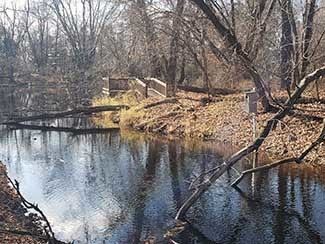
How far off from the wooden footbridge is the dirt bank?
71 centimetres

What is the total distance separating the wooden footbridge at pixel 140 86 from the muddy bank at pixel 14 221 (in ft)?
48.2

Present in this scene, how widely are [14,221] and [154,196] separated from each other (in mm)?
3767

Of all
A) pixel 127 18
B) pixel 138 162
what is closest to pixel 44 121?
pixel 127 18

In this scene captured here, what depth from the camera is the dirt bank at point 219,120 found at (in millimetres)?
17125

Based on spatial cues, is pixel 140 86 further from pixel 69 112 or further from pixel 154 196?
pixel 154 196

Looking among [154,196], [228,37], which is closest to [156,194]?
[154,196]

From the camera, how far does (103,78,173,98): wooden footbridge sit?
2707 centimetres

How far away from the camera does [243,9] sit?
77.1ft

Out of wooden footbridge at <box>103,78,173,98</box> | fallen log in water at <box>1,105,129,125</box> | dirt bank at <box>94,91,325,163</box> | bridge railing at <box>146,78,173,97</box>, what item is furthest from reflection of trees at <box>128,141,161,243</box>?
fallen log in water at <box>1,105,129,125</box>

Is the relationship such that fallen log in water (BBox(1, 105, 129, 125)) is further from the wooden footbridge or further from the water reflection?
the water reflection

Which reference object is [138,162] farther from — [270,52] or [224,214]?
[270,52]

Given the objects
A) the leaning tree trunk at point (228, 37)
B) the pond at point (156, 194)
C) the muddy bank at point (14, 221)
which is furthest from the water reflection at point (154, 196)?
the leaning tree trunk at point (228, 37)

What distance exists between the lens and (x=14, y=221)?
10539 millimetres

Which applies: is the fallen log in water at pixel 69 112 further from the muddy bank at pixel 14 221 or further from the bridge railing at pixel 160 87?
the muddy bank at pixel 14 221
